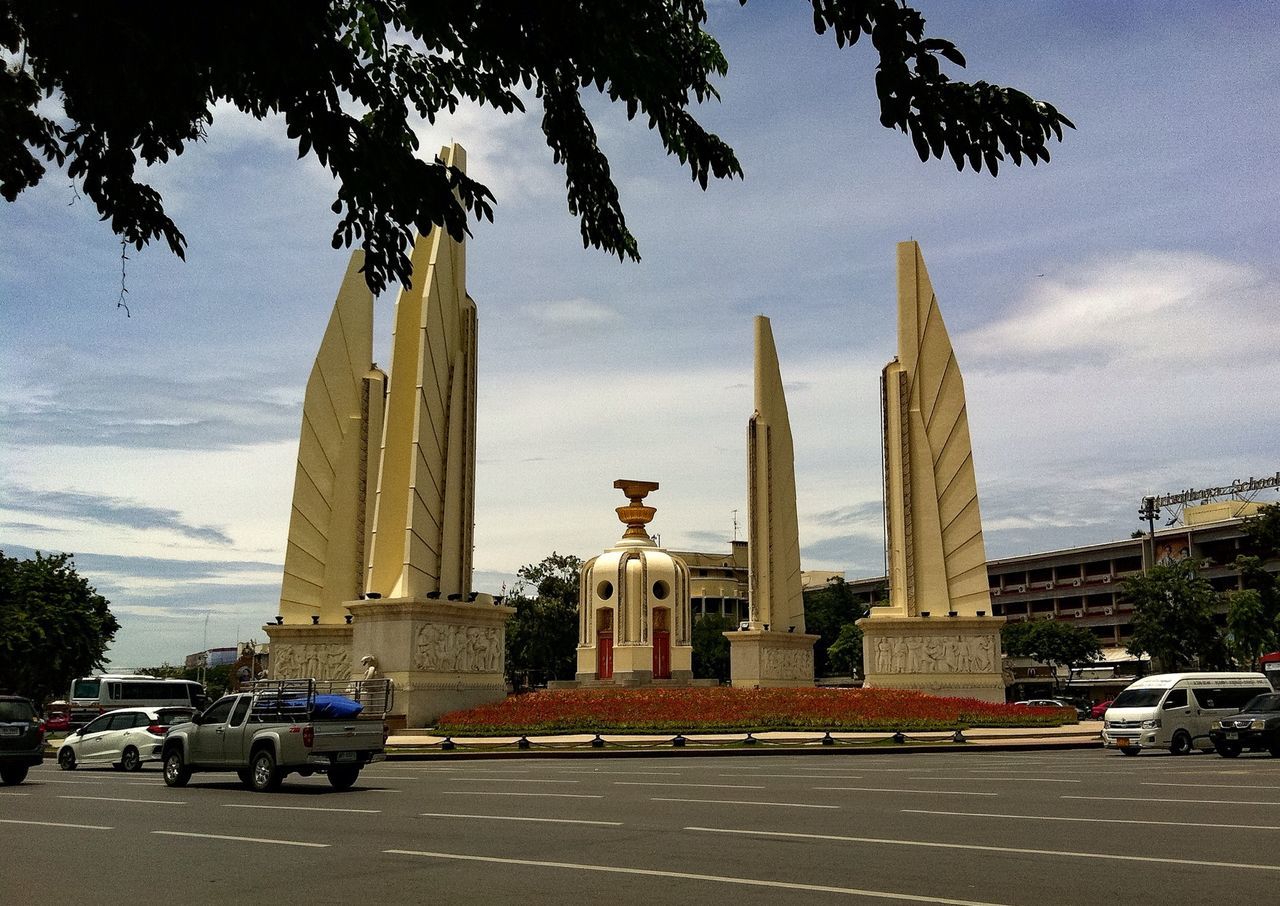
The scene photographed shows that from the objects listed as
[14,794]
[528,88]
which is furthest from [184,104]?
[14,794]

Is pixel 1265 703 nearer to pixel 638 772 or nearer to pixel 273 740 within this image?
pixel 638 772

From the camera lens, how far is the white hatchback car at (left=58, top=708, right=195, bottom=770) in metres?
23.6

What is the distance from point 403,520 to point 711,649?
55447 mm

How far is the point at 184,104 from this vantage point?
4887 mm

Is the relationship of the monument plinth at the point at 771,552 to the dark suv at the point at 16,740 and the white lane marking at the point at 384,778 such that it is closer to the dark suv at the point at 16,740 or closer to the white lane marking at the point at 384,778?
the white lane marking at the point at 384,778

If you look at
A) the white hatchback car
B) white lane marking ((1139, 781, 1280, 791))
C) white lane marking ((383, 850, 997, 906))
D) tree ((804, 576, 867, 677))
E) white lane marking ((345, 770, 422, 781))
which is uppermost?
tree ((804, 576, 867, 677))

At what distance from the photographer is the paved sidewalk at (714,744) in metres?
24.4

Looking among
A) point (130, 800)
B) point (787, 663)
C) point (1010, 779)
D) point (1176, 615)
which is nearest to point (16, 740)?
point (130, 800)

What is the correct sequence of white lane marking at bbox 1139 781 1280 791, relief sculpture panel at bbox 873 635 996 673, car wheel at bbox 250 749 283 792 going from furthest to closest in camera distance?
relief sculpture panel at bbox 873 635 996 673
car wheel at bbox 250 749 283 792
white lane marking at bbox 1139 781 1280 791

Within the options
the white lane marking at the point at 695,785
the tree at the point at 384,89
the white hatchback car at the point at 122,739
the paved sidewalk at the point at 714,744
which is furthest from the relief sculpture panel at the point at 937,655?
the tree at the point at 384,89

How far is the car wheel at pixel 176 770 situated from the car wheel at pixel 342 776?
2.35 metres

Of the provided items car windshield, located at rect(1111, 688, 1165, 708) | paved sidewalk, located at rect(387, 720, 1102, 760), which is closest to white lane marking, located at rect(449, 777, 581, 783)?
paved sidewalk, located at rect(387, 720, 1102, 760)

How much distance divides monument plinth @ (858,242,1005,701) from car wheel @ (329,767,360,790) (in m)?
24.6

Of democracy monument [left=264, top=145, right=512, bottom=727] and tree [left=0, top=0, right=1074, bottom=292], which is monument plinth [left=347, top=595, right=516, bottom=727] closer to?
democracy monument [left=264, top=145, right=512, bottom=727]
